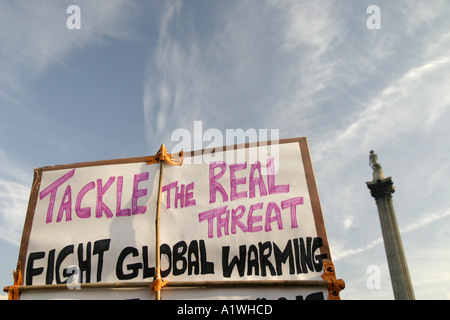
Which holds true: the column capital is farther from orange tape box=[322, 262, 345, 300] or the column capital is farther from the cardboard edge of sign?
orange tape box=[322, 262, 345, 300]

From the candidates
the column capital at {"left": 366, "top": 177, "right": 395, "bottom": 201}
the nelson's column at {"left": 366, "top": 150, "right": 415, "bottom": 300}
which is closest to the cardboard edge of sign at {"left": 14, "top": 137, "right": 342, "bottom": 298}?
the nelson's column at {"left": 366, "top": 150, "right": 415, "bottom": 300}

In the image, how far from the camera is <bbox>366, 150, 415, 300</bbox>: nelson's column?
781 inches

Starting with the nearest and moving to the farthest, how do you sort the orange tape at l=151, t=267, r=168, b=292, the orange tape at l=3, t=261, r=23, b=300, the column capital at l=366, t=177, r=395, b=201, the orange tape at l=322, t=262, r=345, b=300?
1. the orange tape at l=322, t=262, r=345, b=300
2. the orange tape at l=151, t=267, r=168, b=292
3. the orange tape at l=3, t=261, r=23, b=300
4. the column capital at l=366, t=177, r=395, b=201

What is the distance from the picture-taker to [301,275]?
3342mm

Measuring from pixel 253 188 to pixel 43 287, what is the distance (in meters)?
2.40

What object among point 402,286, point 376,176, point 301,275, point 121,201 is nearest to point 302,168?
point 301,275

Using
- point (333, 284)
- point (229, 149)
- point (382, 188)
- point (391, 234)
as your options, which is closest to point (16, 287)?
point (229, 149)

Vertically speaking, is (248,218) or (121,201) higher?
(121,201)

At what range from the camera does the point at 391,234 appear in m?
21.2

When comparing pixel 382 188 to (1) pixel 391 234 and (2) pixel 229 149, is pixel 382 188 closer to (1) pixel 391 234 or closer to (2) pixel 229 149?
(1) pixel 391 234
